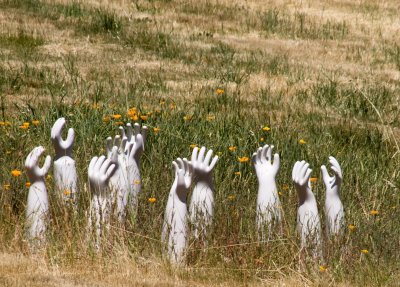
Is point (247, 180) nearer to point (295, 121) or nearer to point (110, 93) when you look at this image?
point (295, 121)

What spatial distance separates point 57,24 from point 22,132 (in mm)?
7814

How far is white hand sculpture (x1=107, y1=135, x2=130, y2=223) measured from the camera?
6500 millimetres

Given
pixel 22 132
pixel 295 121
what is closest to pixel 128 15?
pixel 295 121

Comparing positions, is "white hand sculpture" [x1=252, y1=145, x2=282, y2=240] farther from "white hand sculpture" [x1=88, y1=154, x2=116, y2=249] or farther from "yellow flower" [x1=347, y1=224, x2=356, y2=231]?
"white hand sculpture" [x1=88, y1=154, x2=116, y2=249]

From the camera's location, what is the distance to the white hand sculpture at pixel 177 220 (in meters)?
6.23

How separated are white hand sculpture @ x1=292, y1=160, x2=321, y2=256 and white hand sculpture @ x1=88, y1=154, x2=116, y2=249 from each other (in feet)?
3.76

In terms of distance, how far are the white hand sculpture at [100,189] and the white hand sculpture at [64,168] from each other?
0.28m

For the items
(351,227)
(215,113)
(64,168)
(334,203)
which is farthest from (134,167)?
(215,113)

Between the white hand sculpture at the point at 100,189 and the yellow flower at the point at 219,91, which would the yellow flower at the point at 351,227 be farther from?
the yellow flower at the point at 219,91

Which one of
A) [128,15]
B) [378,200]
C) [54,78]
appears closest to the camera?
[378,200]

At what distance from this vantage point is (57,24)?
1602cm

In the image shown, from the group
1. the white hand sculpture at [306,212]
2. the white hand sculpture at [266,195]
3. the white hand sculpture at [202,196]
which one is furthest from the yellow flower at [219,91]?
the white hand sculpture at [306,212]

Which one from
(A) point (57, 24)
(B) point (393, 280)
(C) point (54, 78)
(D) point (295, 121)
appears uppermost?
(A) point (57, 24)

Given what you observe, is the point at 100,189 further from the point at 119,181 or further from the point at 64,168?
the point at 64,168
